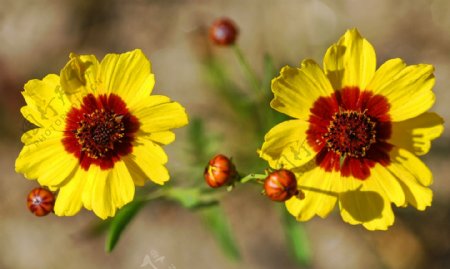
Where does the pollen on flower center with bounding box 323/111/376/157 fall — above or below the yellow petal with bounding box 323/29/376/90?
below

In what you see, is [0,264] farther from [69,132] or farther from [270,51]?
[270,51]

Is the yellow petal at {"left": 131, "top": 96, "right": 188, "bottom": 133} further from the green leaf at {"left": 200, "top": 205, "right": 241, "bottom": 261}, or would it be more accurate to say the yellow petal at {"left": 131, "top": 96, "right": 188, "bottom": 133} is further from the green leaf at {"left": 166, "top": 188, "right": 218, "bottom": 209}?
the green leaf at {"left": 200, "top": 205, "right": 241, "bottom": 261}

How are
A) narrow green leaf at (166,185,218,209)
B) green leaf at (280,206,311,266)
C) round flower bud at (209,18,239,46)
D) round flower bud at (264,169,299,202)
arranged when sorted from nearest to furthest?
round flower bud at (264,169,299,202)
narrow green leaf at (166,185,218,209)
round flower bud at (209,18,239,46)
green leaf at (280,206,311,266)

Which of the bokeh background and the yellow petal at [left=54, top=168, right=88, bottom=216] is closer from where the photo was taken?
the yellow petal at [left=54, top=168, right=88, bottom=216]

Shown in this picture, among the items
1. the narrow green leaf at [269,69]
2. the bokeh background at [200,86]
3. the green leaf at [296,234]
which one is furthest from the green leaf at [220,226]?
the narrow green leaf at [269,69]

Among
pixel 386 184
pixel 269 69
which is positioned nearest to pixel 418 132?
pixel 386 184

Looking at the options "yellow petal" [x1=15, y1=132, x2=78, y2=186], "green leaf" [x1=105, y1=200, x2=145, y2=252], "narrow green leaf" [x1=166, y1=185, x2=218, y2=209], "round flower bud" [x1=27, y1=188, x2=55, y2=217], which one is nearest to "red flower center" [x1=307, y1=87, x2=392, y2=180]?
"narrow green leaf" [x1=166, y1=185, x2=218, y2=209]
